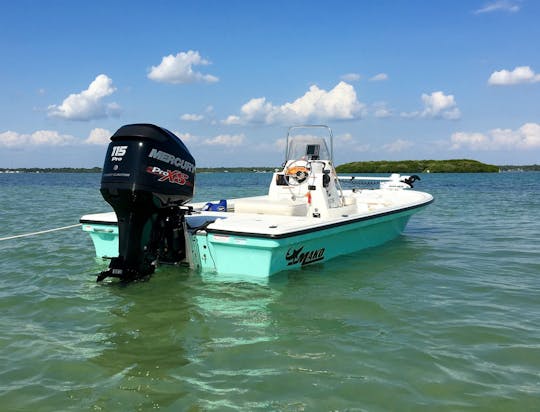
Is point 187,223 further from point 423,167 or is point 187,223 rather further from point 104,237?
point 423,167

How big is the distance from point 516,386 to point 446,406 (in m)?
0.67

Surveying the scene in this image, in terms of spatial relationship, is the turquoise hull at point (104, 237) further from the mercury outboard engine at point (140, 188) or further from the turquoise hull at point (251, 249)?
the mercury outboard engine at point (140, 188)

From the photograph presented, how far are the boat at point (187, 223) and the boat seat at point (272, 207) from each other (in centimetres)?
2

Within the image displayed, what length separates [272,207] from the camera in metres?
7.44

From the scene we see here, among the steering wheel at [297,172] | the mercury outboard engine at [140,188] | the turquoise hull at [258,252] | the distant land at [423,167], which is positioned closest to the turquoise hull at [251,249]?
the turquoise hull at [258,252]

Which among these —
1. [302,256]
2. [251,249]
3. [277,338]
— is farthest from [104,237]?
[277,338]

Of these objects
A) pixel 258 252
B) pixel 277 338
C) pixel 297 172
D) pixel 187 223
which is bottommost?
pixel 277 338

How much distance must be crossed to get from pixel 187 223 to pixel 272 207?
1680 mm

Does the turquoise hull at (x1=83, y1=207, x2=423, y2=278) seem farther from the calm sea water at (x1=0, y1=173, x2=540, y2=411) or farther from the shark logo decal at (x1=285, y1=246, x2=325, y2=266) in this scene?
the calm sea water at (x1=0, y1=173, x2=540, y2=411)

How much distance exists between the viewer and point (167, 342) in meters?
4.11

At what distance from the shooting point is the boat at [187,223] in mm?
5305

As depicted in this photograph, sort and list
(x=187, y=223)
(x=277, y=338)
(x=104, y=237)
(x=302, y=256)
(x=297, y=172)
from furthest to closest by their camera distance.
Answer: (x=297, y=172) < (x=104, y=237) < (x=302, y=256) < (x=187, y=223) < (x=277, y=338)

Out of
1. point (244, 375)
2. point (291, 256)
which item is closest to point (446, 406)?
point (244, 375)

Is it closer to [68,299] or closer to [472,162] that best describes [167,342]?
[68,299]
